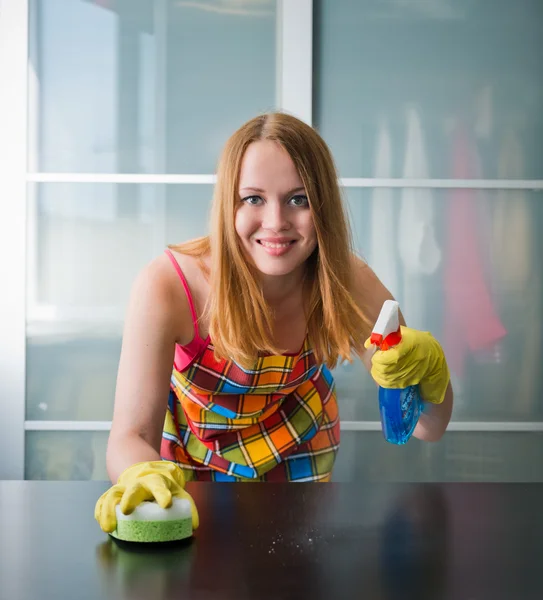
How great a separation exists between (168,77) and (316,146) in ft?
3.63

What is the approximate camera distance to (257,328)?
1.44m

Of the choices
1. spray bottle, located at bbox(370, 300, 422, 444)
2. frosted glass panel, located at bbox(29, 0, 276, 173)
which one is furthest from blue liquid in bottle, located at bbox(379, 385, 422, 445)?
frosted glass panel, located at bbox(29, 0, 276, 173)

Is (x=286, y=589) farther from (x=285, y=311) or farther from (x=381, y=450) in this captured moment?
(x=381, y=450)

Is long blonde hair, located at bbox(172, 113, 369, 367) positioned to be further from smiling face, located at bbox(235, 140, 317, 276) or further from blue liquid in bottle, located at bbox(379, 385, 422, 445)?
blue liquid in bottle, located at bbox(379, 385, 422, 445)

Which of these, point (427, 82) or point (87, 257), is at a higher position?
point (427, 82)

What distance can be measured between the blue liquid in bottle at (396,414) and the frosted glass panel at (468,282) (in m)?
1.24

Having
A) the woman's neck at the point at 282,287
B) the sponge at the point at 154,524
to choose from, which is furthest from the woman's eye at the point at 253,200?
the sponge at the point at 154,524

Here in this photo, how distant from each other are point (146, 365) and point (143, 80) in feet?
4.33

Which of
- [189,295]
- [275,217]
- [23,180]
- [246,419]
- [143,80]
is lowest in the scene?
[246,419]

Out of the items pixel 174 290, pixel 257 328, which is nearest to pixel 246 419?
pixel 257 328

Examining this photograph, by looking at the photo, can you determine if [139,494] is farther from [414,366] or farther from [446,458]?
[446,458]

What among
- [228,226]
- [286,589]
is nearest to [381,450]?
[228,226]

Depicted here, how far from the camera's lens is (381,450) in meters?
2.40

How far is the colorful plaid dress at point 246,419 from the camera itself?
144 centimetres
